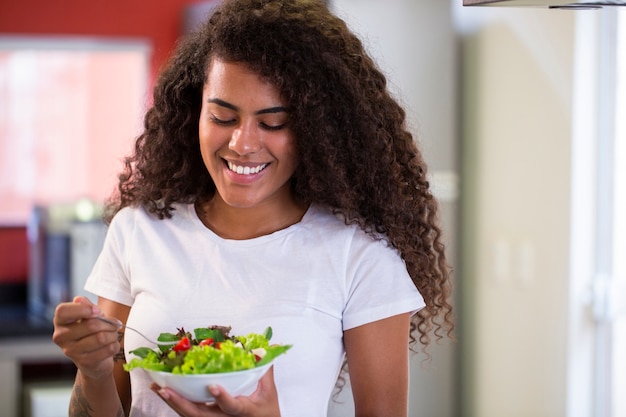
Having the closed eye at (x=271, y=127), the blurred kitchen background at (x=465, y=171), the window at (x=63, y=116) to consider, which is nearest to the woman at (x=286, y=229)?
the closed eye at (x=271, y=127)

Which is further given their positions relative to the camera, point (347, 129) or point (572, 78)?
point (572, 78)

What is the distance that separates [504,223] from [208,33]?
1957 millimetres

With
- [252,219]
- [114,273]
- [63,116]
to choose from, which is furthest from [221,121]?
[63,116]

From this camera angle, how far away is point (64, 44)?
426cm

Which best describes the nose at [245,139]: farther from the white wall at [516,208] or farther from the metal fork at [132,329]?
the white wall at [516,208]

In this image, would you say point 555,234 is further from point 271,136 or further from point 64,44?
point 64,44

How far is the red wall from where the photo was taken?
4199 mm

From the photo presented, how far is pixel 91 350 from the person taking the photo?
1.60 metres

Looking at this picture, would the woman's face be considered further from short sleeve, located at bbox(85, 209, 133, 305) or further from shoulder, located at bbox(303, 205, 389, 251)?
short sleeve, located at bbox(85, 209, 133, 305)

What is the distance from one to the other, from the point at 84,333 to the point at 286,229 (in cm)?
41

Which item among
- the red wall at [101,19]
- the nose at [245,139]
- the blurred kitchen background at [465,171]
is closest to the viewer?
the nose at [245,139]

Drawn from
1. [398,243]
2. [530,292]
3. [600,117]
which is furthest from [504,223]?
[398,243]

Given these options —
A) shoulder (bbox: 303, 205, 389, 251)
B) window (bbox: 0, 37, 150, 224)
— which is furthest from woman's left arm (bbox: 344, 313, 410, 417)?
window (bbox: 0, 37, 150, 224)

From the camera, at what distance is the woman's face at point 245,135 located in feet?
5.50
